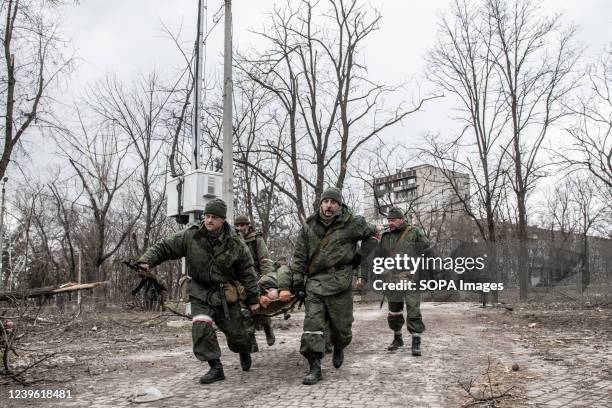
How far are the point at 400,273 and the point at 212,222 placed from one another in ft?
10.5

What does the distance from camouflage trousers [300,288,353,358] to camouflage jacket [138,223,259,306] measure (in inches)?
34.8

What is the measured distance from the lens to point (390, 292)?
7723 mm

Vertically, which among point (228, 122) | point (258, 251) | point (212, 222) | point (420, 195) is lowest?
point (258, 251)

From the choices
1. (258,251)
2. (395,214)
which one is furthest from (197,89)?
(395,214)

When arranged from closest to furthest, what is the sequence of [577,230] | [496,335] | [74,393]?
1. [74,393]
2. [496,335]
3. [577,230]

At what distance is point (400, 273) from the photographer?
25.4 ft

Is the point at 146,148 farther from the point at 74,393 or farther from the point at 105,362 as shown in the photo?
the point at 74,393

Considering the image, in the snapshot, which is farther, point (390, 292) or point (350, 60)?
point (350, 60)

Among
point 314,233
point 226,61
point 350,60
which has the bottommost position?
point 314,233

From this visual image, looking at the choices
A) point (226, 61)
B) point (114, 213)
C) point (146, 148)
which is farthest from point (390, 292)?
point (114, 213)

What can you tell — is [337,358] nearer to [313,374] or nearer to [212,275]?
[313,374]

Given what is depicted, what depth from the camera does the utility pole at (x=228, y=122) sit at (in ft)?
34.8

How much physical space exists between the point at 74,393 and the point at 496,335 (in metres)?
7.24

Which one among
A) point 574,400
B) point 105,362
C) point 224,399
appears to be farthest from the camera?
point 105,362
